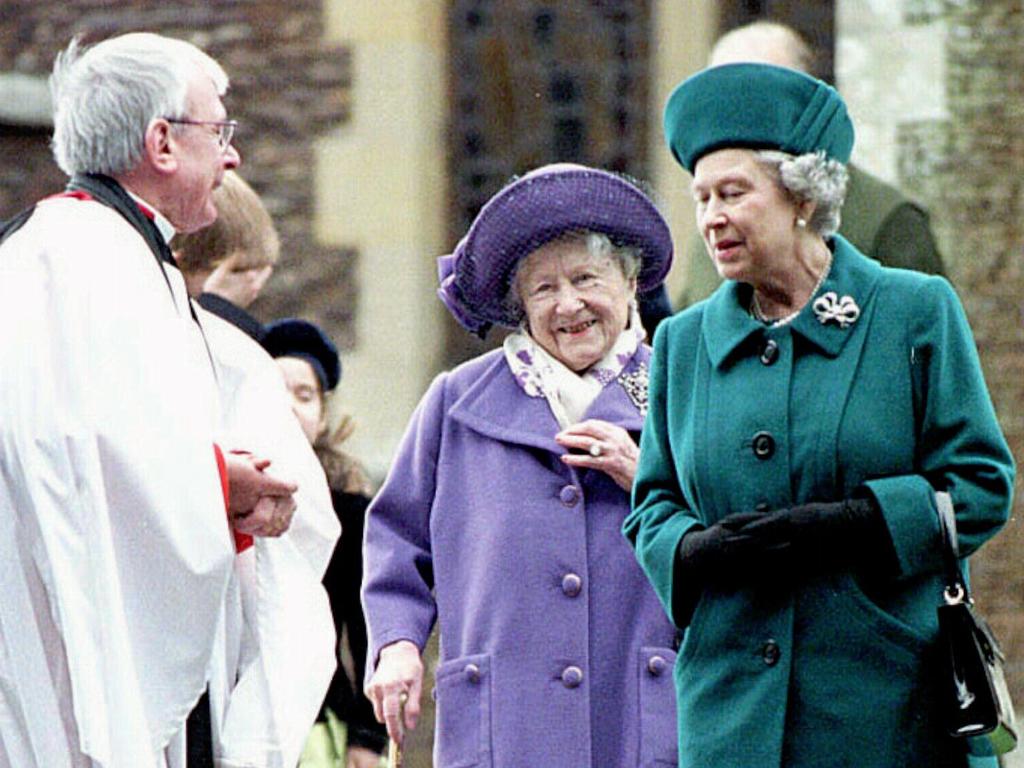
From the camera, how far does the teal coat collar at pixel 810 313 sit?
21.4ft

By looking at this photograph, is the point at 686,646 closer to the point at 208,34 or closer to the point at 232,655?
the point at 232,655

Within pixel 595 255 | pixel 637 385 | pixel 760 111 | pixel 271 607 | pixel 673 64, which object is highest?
pixel 673 64

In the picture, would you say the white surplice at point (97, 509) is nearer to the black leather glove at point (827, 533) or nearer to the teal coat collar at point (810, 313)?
the teal coat collar at point (810, 313)

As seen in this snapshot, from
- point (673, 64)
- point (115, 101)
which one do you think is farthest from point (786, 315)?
point (673, 64)

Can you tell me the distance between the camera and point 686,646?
659 cm

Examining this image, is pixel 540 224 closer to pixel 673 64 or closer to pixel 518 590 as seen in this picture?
pixel 518 590

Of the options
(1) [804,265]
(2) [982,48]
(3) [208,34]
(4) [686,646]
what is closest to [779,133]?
(1) [804,265]

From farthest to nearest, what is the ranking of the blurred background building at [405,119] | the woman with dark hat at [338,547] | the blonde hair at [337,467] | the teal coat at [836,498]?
1. the blurred background building at [405,119]
2. the blonde hair at [337,467]
3. the woman with dark hat at [338,547]
4. the teal coat at [836,498]

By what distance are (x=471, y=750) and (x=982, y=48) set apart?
5681 mm

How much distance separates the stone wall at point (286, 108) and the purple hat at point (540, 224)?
247 inches

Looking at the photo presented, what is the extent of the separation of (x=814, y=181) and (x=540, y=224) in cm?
71

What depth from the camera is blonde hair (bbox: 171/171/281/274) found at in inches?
333

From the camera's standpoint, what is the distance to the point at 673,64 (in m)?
13.1

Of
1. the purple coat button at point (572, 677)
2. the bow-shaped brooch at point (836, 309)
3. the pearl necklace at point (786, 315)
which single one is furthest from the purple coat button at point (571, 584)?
the bow-shaped brooch at point (836, 309)
